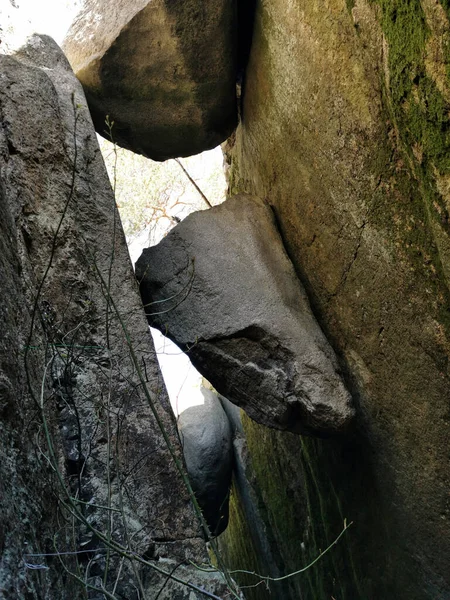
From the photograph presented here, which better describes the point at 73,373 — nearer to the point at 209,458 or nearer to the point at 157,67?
the point at 157,67

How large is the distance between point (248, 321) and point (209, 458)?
267 centimetres

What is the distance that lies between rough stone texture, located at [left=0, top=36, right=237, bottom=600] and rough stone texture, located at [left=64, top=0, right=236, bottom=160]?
0.22 meters

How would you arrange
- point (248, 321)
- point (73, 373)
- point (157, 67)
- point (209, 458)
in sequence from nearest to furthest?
point (73, 373) → point (248, 321) → point (157, 67) → point (209, 458)

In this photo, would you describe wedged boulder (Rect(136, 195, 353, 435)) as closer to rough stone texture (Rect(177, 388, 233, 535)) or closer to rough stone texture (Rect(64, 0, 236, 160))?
rough stone texture (Rect(64, 0, 236, 160))

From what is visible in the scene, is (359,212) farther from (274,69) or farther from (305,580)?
(305,580)

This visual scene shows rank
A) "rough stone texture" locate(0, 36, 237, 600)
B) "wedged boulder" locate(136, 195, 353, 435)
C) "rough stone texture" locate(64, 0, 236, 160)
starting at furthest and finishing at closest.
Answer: "rough stone texture" locate(64, 0, 236, 160) → "wedged boulder" locate(136, 195, 353, 435) → "rough stone texture" locate(0, 36, 237, 600)

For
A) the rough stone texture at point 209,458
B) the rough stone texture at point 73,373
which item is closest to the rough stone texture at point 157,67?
the rough stone texture at point 73,373

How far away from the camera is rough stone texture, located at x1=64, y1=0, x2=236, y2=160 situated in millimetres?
3967

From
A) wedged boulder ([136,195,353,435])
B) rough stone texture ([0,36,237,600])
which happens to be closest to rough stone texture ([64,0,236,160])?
rough stone texture ([0,36,237,600])

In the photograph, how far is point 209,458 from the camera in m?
5.96

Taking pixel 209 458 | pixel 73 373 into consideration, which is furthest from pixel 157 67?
pixel 209 458

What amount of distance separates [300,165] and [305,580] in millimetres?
2729

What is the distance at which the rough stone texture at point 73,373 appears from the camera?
202cm

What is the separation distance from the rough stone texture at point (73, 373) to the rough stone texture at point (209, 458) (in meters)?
2.51
